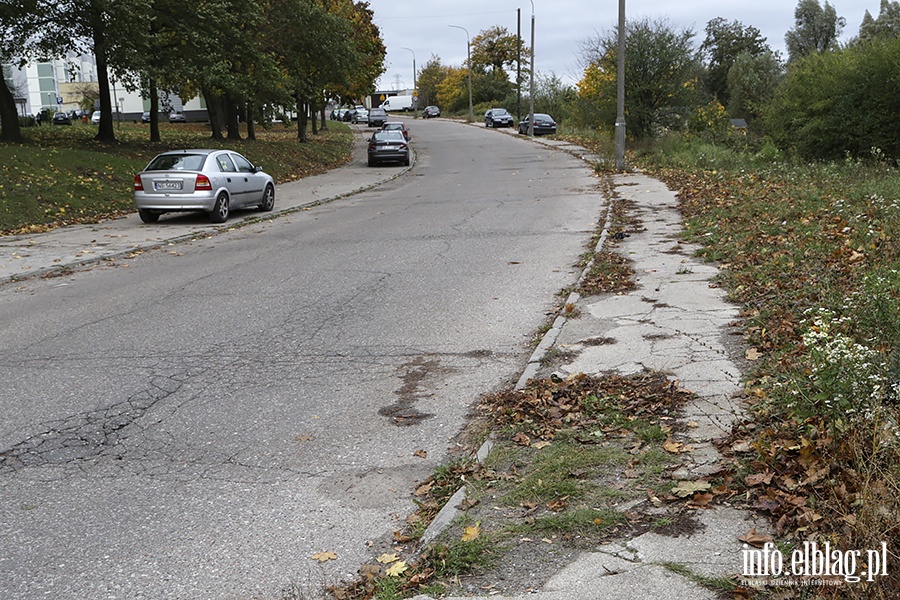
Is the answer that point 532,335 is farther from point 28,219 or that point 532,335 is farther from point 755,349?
point 28,219

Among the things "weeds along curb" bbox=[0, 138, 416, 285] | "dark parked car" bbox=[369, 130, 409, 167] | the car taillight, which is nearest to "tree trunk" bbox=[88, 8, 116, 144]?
"weeds along curb" bbox=[0, 138, 416, 285]

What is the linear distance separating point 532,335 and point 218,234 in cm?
1063

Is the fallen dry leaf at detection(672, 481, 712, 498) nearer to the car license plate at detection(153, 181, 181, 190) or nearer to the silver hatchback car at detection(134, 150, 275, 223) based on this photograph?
the silver hatchback car at detection(134, 150, 275, 223)

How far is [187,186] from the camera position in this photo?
717 inches

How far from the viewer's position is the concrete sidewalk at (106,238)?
13.5m

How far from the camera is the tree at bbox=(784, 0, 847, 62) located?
89062 mm

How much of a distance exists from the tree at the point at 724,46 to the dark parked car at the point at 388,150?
209 ft

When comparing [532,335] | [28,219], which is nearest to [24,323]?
[532,335]

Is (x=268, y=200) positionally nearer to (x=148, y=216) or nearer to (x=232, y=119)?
(x=148, y=216)

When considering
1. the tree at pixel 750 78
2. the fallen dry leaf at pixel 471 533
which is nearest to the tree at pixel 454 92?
the tree at pixel 750 78

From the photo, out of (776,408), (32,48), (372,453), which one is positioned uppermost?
(32,48)

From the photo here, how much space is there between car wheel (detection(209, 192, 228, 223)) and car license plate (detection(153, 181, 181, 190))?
0.88 meters

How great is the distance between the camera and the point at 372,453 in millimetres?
5480

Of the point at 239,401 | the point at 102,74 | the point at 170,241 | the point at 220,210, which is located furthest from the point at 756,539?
the point at 102,74
